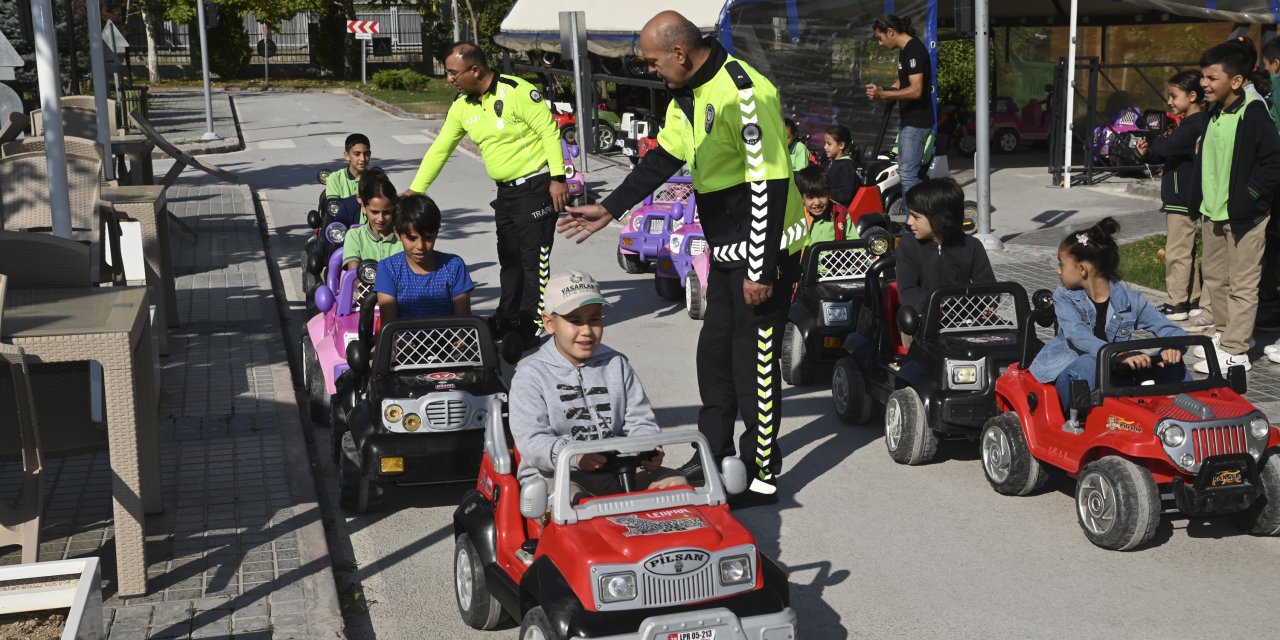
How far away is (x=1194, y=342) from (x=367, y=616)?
12.5 feet

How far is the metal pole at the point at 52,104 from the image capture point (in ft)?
24.5

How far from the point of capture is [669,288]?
38.4 feet

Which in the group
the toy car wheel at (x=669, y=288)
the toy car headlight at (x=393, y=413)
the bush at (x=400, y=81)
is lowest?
the toy car wheel at (x=669, y=288)

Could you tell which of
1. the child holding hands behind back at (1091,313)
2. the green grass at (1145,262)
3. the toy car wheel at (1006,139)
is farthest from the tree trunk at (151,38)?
the child holding hands behind back at (1091,313)

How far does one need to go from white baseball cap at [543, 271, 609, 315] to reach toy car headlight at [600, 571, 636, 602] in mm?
1125

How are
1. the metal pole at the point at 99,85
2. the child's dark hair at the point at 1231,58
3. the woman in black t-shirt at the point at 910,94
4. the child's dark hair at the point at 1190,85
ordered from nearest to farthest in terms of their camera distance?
the child's dark hair at the point at 1231,58 → the child's dark hair at the point at 1190,85 → the metal pole at the point at 99,85 → the woman in black t-shirt at the point at 910,94

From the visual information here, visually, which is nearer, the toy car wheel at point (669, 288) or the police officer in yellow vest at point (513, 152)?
the police officer in yellow vest at point (513, 152)

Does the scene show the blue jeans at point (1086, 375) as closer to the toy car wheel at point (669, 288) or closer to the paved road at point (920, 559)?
the paved road at point (920, 559)

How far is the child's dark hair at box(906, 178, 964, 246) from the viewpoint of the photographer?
7.26 m

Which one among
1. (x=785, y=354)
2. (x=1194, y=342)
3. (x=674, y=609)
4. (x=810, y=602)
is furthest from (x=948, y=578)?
(x=785, y=354)

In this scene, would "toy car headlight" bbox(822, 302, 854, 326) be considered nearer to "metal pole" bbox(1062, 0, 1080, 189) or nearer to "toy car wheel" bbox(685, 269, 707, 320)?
"toy car wheel" bbox(685, 269, 707, 320)

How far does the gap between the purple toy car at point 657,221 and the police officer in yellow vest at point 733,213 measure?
4.93 m

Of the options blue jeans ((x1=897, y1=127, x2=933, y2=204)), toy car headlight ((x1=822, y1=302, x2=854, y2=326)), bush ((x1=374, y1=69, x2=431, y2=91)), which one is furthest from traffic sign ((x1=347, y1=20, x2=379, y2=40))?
toy car headlight ((x1=822, y1=302, x2=854, y2=326))

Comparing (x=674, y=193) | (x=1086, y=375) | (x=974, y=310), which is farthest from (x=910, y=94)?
(x=1086, y=375)
